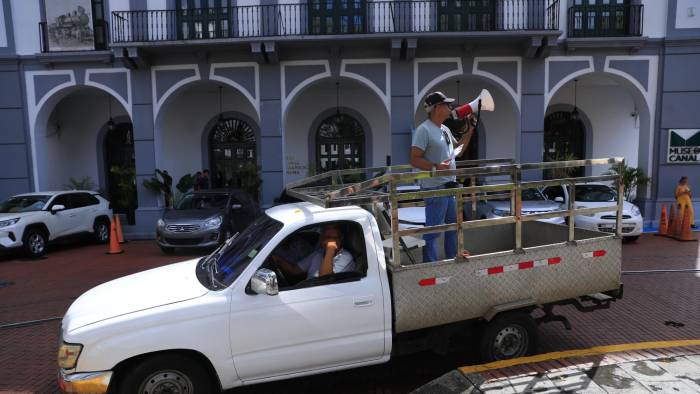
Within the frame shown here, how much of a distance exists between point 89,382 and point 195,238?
7.60 meters

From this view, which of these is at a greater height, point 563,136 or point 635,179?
point 563,136

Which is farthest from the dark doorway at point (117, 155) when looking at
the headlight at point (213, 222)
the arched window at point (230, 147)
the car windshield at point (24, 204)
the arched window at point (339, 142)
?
the headlight at point (213, 222)

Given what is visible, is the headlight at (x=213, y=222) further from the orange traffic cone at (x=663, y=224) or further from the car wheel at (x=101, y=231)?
the orange traffic cone at (x=663, y=224)

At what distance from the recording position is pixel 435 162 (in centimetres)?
504

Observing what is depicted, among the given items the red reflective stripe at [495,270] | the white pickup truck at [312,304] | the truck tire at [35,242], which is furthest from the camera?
the truck tire at [35,242]

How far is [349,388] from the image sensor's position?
4242 mm

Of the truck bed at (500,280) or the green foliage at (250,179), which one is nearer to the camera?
the truck bed at (500,280)

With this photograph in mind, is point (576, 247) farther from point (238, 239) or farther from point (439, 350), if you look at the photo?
point (238, 239)

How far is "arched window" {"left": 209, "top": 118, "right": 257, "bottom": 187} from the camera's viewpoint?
1658cm

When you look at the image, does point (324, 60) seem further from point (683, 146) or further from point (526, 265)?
point (526, 265)

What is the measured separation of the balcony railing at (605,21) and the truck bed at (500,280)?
437 inches

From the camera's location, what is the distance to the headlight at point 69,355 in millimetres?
3318

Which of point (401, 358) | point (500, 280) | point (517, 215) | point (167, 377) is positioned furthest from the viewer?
point (401, 358)

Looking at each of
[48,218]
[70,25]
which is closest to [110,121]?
[70,25]
